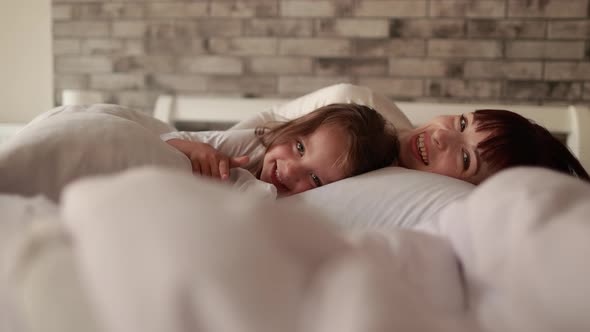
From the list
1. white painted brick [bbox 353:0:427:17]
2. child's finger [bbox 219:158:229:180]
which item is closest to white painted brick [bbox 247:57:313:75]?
white painted brick [bbox 353:0:427:17]

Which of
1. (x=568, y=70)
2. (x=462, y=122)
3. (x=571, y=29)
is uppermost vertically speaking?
(x=571, y=29)

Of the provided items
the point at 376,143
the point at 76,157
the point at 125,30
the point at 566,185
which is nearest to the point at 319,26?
the point at 125,30

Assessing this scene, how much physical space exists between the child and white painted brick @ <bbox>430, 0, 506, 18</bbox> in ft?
3.36

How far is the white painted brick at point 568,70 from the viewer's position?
2043 millimetres

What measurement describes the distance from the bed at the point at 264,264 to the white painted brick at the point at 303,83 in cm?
165

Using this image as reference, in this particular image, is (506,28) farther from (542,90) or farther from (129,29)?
(129,29)

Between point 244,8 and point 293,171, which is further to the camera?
point 244,8

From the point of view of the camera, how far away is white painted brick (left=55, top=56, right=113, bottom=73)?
2303 mm

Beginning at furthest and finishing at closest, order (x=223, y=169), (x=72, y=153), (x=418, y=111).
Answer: (x=418, y=111), (x=223, y=169), (x=72, y=153)

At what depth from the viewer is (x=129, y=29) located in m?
2.26

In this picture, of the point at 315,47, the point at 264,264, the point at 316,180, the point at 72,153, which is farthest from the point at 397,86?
the point at 264,264

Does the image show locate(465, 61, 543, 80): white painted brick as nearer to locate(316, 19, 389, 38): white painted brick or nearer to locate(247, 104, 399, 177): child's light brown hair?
locate(316, 19, 389, 38): white painted brick

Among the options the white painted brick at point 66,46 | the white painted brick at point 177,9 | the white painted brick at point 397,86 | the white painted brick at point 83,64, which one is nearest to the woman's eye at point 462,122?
the white painted brick at point 397,86

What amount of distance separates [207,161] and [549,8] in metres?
1.54
